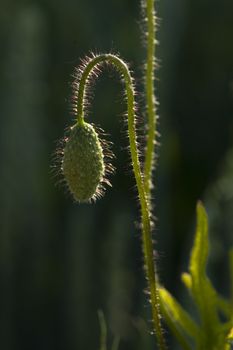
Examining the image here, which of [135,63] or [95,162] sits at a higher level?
[135,63]

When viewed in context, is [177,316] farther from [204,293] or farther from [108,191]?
[108,191]

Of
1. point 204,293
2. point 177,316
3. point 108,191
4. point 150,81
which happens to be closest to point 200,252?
point 204,293

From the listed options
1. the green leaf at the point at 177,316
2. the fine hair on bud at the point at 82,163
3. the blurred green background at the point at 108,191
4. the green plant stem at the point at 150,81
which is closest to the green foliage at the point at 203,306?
the green leaf at the point at 177,316

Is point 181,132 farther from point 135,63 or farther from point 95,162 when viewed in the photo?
point 95,162

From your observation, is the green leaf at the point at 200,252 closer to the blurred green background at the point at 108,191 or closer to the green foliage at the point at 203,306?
the green foliage at the point at 203,306

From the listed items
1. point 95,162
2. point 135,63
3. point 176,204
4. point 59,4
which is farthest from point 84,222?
point 95,162
